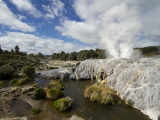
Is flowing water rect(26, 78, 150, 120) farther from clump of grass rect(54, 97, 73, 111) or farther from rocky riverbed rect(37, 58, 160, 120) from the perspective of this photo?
rocky riverbed rect(37, 58, 160, 120)

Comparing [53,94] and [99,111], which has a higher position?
[53,94]

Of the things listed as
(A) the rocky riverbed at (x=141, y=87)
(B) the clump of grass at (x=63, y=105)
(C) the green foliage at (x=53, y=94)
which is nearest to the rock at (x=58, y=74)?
(C) the green foliage at (x=53, y=94)

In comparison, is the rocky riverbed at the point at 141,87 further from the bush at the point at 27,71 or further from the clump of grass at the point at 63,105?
the bush at the point at 27,71

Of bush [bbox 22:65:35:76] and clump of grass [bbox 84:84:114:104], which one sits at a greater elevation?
bush [bbox 22:65:35:76]

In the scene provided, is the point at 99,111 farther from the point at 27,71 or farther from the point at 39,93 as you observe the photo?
the point at 27,71

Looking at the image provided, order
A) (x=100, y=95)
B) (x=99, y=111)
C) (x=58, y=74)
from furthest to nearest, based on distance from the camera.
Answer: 1. (x=58, y=74)
2. (x=100, y=95)
3. (x=99, y=111)

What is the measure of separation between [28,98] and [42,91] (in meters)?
2.25

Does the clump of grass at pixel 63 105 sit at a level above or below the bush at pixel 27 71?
below

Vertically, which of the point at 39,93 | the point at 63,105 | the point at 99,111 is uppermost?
the point at 39,93

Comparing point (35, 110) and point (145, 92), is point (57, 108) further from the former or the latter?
point (145, 92)

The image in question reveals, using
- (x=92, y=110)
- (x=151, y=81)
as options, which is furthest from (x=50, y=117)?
(x=151, y=81)

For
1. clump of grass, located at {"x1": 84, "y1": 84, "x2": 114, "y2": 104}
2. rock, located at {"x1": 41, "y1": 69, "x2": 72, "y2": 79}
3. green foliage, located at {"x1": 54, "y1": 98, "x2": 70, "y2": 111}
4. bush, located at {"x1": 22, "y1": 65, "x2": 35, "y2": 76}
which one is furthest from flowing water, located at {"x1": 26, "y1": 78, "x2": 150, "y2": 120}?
bush, located at {"x1": 22, "y1": 65, "x2": 35, "y2": 76}

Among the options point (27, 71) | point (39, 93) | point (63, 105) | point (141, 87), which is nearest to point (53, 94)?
point (39, 93)

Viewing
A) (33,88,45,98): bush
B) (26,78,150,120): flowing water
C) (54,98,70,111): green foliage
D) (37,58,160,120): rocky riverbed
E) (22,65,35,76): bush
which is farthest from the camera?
(22,65,35,76): bush
